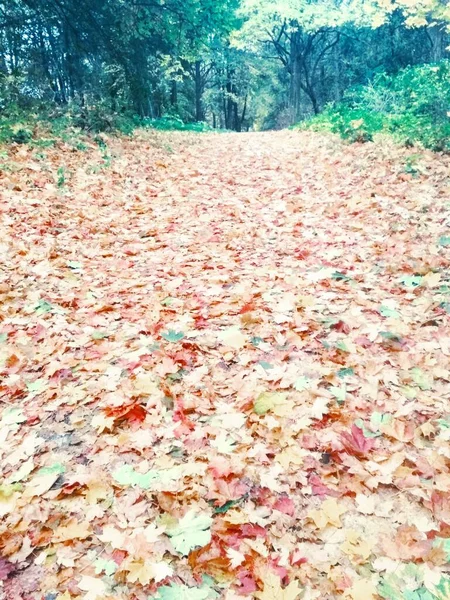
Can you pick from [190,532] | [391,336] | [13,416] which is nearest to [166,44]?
[391,336]

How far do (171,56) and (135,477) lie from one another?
13.7 metres

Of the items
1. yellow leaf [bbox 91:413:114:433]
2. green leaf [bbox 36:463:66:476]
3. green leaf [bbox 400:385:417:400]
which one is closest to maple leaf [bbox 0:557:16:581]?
green leaf [bbox 36:463:66:476]

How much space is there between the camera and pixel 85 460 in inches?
87.8

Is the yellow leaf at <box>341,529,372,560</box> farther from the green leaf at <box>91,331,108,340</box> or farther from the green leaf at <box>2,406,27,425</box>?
the green leaf at <box>91,331,108,340</box>

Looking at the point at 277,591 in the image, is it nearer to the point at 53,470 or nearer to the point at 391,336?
the point at 53,470

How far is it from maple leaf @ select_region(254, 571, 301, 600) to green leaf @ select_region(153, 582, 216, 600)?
19 cm

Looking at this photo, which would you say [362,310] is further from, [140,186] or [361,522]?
[140,186]

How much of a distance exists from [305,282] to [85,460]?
7.81 ft

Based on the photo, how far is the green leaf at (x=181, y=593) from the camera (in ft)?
5.25

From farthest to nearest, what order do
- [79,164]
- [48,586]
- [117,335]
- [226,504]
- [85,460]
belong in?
[79,164] → [117,335] → [85,460] → [226,504] → [48,586]

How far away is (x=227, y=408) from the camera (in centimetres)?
252

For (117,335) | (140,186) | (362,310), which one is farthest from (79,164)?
(362,310)

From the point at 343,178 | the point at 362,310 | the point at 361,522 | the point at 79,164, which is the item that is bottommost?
the point at 361,522

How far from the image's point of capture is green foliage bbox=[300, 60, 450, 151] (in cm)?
823
